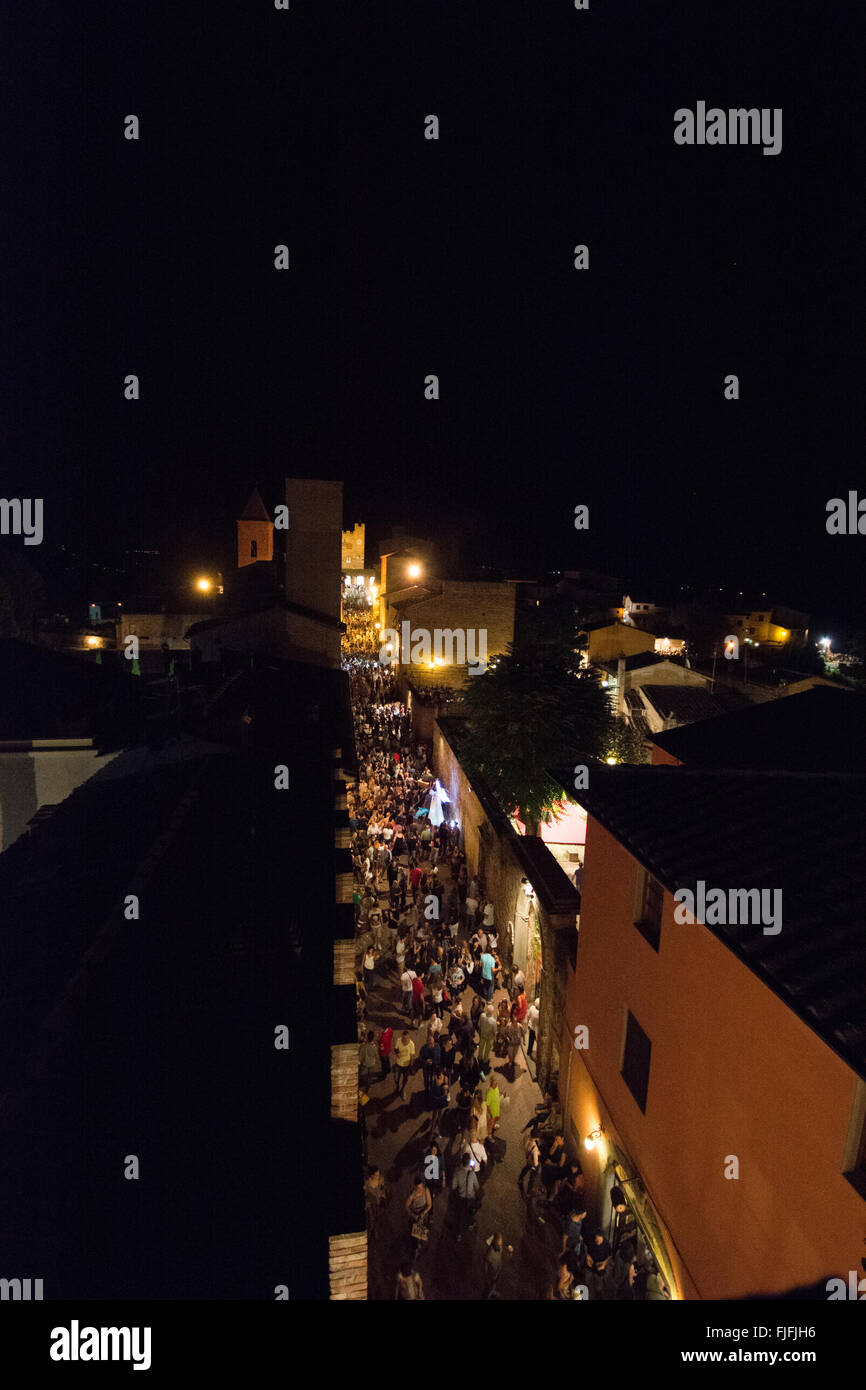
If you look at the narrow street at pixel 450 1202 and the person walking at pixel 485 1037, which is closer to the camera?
the narrow street at pixel 450 1202

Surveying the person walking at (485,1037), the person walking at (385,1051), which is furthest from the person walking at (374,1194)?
the person walking at (485,1037)

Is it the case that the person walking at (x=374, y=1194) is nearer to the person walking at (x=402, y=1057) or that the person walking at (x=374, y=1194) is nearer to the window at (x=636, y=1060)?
the person walking at (x=402, y=1057)

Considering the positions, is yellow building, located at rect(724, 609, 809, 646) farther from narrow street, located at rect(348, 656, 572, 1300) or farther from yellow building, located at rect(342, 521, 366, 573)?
narrow street, located at rect(348, 656, 572, 1300)

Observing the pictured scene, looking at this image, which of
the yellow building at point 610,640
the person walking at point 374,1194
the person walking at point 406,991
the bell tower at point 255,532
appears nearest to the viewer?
the person walking at point 374,1194

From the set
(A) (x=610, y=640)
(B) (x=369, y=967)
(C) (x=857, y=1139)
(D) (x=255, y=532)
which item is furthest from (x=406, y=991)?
(D) (x=255, y=532)

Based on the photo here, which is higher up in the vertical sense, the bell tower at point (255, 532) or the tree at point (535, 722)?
the bell tower at point (255, 532)

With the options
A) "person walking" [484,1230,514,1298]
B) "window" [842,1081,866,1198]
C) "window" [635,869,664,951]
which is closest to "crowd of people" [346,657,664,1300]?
"person walking" [484,1230,514,1298]
